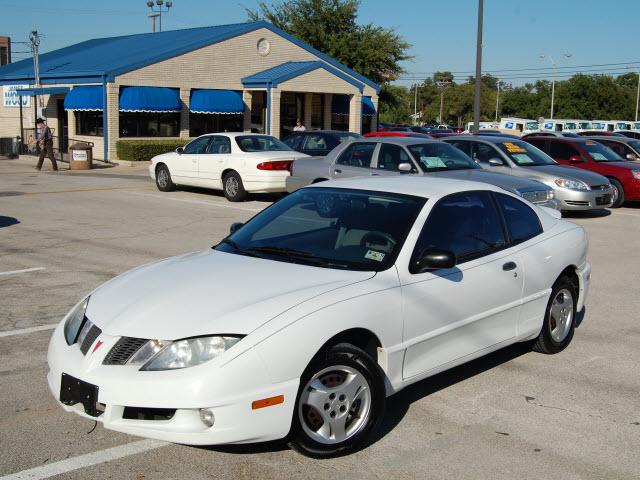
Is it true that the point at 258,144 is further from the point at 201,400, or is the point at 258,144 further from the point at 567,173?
the point at 201,400

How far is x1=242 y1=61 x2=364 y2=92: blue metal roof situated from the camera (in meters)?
34.2

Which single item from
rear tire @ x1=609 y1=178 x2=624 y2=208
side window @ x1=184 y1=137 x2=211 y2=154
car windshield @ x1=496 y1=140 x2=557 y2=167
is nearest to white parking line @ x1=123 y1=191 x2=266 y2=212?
side window @ x1=184 y1=137 x2=211 y2=154

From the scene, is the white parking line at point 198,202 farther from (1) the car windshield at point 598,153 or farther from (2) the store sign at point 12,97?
(2) the store sign at point 12,97

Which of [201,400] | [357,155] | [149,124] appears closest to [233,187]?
[357,155]

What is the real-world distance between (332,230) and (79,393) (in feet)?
6.79

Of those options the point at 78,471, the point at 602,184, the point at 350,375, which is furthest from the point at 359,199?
the point at 602,184

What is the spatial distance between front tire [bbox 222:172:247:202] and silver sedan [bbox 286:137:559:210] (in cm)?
261

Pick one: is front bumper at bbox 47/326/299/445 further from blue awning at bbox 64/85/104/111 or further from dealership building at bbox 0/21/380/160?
blue awning at bbox 64/85/104/111

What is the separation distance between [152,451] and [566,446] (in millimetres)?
2429

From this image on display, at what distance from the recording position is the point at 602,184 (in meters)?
15.7

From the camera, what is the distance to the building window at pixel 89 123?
1252 inches

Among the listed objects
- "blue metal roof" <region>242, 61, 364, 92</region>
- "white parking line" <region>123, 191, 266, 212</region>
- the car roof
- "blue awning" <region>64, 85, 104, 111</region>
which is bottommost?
"white parking line" <region>123, 191, 266, 212</region>

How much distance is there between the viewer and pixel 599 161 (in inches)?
727

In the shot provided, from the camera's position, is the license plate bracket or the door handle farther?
the door handle
